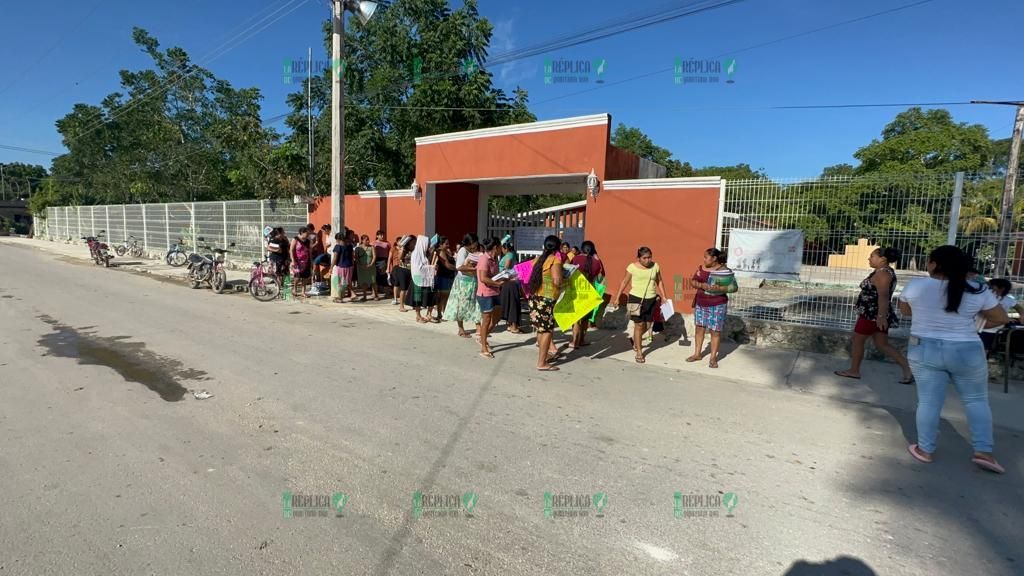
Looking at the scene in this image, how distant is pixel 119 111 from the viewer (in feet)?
96.2

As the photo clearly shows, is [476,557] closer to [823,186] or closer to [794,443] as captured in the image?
[794,443]

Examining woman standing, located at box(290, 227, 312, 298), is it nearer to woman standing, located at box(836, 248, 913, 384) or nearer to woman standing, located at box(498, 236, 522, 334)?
woman standing, located at box(498, 236, 522, 334)

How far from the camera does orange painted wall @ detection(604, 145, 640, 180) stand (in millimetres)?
9703

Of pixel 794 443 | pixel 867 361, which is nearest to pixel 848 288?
pixel 867 361

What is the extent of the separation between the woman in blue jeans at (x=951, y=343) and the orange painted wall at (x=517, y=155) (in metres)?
6.24

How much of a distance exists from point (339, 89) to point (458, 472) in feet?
32.4

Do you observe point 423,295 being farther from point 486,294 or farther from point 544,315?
point 544,315

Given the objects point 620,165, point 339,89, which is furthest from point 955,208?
point 339,89

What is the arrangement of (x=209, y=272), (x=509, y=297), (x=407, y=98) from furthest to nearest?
(x=407, y=98), (x=209, y=272), (x=509, y=297)

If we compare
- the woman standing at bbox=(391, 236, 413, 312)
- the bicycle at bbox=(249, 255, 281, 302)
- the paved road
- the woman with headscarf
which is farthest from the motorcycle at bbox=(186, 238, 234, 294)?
the paved road

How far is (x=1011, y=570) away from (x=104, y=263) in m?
23.9

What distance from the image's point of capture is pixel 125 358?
6125 mm

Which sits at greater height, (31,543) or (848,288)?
(848,288)

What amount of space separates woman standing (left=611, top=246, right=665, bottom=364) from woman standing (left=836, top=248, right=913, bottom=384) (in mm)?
2275
